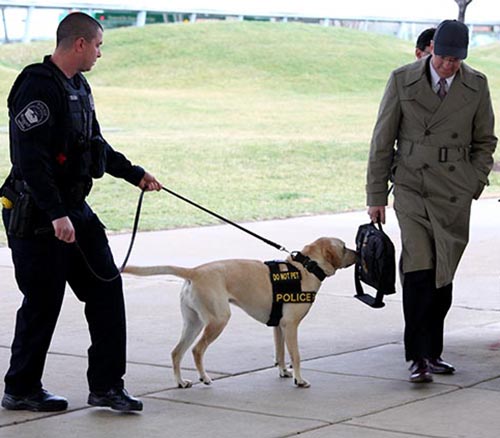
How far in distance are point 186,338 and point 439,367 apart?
1.51 metres

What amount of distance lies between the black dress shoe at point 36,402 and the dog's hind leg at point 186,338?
81 centimetres

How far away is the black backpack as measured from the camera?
7.05m

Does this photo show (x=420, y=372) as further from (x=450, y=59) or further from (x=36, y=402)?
(x=36, y=402)

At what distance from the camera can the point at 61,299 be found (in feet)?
20.5

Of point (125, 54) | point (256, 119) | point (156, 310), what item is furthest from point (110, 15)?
point (156, 310)

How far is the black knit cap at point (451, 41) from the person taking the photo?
6898mm

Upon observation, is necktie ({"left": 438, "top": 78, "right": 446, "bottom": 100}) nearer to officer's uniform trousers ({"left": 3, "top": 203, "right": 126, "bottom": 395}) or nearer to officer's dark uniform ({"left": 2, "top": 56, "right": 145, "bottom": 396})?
officer's dark uniform ({"left": 2, "top": 56, "right": 145, "bottom": 396})

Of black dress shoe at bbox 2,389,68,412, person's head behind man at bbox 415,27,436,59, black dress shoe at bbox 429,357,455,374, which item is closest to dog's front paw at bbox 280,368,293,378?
black dress shoe at bbox 429,357,455,374

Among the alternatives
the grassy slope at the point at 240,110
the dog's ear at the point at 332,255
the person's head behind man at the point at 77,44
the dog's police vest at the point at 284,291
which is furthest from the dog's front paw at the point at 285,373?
the grassy slope at the point at 240,110

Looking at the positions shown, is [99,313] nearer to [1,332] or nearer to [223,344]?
[223,344]

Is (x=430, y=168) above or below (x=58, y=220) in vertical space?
above

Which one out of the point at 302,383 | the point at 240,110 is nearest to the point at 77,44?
the point at 302,383

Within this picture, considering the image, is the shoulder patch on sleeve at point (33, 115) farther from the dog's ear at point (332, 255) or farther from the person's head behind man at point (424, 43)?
the person's head behind man at point (424, 43)

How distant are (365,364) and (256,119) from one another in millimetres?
27891
